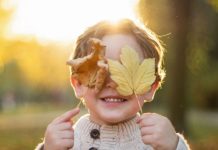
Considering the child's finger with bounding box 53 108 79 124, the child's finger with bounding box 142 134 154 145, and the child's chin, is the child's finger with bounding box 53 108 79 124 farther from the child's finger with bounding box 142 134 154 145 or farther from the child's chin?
the child's finger with bounding box 142 134 154 145

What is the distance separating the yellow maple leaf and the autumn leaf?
49 mm

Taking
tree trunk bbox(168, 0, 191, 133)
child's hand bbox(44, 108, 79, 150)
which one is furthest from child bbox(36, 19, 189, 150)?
tree trunk bbox(168, 0, 191, 133)

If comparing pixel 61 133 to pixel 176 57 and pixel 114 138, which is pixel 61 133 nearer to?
pixel 114 138

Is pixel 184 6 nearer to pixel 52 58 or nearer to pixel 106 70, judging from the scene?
pixel 106 70

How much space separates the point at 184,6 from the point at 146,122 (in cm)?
1079

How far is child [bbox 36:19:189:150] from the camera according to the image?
290 cm

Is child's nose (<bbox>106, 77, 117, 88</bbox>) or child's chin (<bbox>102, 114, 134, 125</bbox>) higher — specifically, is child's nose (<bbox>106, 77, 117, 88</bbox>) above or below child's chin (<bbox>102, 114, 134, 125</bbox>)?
above

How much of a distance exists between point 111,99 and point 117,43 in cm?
27

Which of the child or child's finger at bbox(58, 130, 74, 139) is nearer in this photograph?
the child

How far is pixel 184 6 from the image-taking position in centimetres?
1352

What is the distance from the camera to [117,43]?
10.1 feet

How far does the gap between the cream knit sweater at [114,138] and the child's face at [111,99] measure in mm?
47

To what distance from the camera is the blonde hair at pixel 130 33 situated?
3203 mm

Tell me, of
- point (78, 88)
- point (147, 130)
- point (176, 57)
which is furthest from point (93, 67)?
point (176, 57)
